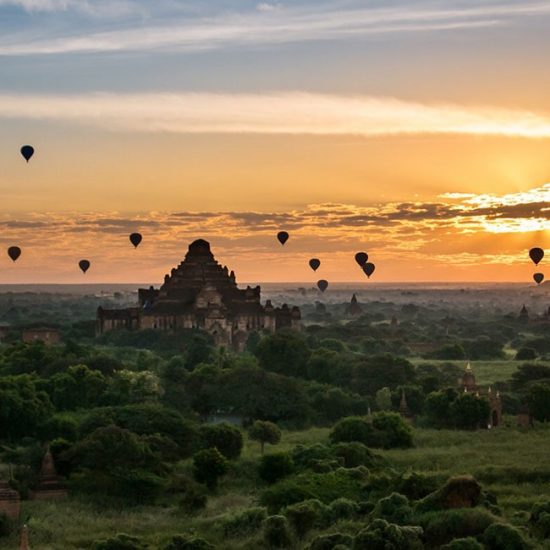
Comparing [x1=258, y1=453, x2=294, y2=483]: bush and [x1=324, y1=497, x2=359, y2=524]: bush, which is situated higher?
[x1=258, y1=453, x2=294, y2=483]: bush

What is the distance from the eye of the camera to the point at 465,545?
35.1 meters

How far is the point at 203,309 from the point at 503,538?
292ft

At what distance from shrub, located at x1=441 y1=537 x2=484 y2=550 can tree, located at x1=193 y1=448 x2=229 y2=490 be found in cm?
1417

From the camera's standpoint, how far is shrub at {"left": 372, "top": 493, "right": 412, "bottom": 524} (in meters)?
39.1

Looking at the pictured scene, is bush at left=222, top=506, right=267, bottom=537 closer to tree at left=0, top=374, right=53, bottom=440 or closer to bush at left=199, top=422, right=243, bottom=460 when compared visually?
bush at left=199, top=422, right=243, bottom=460

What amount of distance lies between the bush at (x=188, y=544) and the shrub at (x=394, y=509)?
20.7 ft

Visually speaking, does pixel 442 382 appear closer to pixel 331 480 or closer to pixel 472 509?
pixel 331 480

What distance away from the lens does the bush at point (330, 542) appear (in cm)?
3573

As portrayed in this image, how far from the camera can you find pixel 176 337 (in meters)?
119

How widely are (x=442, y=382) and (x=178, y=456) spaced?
33.3 m

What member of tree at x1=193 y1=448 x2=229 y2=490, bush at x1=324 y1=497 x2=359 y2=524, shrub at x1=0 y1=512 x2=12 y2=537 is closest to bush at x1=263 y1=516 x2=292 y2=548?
bush at x1=324 y1=497 x2=359 y2=524

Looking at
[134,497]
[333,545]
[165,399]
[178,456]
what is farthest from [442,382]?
[333,545]

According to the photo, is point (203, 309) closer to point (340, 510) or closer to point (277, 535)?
point (340, 510)

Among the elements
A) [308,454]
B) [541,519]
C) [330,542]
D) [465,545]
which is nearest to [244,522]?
[330,542]
